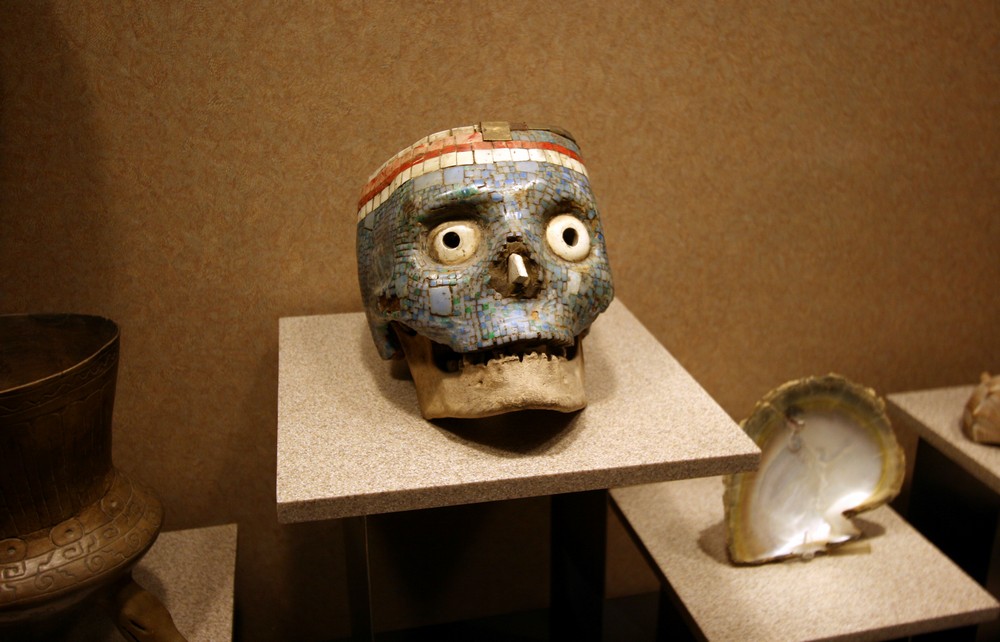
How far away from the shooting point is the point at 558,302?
100 centimetres

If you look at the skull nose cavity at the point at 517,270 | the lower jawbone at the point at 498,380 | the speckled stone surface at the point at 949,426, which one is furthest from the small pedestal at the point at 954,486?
the skull nose cavity at the point at 517,270

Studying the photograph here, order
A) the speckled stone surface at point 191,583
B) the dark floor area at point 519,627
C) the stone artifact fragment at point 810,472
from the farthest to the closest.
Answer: the dark floor area at point 519,627
the stone artifact fragment at point 810,472
the speckled stone surface at point 191,583

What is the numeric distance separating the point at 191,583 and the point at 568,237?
0.82 metres

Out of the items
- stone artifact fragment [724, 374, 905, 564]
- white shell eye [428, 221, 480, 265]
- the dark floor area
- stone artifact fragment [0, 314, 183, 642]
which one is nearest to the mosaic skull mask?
white shell eye [428, 221, 480, 265]

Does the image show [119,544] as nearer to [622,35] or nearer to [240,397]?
[240,397]

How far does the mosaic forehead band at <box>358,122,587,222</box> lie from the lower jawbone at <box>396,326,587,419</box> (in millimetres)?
203

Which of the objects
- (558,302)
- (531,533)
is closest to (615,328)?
(558,302)

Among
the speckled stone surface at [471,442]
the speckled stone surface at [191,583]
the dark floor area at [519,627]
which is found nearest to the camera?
the speckled stone surface at [471,442]

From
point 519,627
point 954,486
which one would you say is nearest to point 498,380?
point 519,627

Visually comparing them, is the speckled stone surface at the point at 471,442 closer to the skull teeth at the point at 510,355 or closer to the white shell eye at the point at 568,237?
the skull teeth at the point at 510,355

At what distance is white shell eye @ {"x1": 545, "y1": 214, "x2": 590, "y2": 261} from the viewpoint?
3.38ft

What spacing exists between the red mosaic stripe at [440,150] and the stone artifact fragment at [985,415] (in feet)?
3.11

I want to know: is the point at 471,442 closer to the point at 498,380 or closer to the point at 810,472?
the point at 498,380

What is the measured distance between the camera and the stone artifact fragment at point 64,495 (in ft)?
3.13
